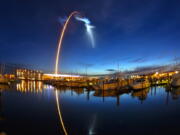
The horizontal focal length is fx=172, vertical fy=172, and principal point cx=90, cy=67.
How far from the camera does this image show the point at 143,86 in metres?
36.6

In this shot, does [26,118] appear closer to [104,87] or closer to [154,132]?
[154,132]

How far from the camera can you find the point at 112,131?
10359 millimetres

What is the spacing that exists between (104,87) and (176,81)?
677 inches

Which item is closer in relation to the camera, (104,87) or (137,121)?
(137,121)

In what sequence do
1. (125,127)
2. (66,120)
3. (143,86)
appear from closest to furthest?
(125,127) < (66,120) < (143,86)

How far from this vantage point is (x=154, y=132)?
10.1 m

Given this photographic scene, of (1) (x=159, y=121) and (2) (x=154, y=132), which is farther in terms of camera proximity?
(1) (x=159, y=121)

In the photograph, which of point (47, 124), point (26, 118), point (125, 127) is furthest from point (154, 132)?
point (26, 118)

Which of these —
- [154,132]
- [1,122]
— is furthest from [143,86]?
[1,122]

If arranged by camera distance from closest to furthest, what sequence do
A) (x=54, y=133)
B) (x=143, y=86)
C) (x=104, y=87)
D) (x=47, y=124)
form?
(x=54, y=133)
(x=47, y=124)
(x=104, y=87)
(x=143, y=86)

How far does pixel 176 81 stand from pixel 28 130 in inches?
1413

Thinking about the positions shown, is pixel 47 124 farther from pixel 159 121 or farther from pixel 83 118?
pixel 159 121

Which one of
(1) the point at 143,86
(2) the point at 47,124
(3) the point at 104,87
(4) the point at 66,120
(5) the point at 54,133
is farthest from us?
(1) the point at 143,86

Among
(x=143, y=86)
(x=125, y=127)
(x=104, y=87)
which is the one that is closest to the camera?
(x=125, y=127)
